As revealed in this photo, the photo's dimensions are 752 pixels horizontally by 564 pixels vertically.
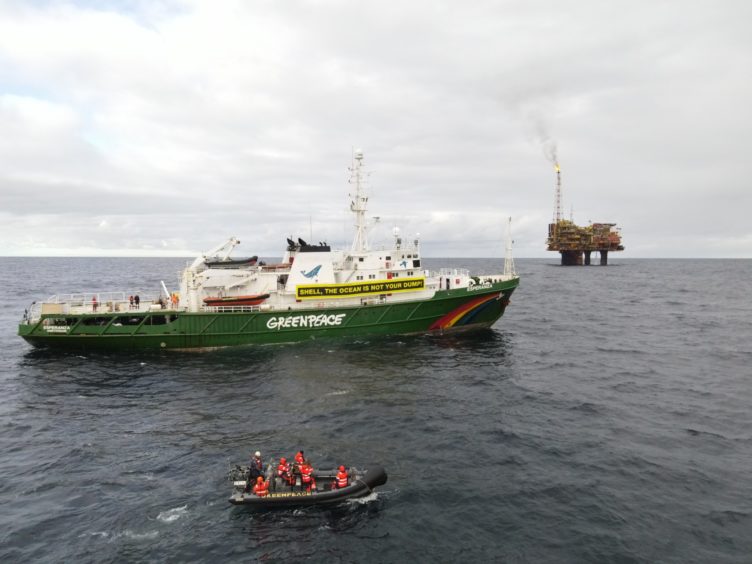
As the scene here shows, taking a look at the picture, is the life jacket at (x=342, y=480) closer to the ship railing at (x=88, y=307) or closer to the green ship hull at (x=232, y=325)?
the green ship hull at (x=232, y=325)

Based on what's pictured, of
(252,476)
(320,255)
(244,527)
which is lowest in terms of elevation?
(244,527)

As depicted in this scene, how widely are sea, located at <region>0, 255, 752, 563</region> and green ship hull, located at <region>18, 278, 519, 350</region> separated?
1.13m

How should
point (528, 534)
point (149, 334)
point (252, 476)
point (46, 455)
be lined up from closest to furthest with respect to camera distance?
point (528, 534), point (252, 476), point (46, 455), point (149, 334)

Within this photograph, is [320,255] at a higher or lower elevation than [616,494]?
higher

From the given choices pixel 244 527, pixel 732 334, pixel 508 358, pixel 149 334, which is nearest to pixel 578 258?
pixel 732 334

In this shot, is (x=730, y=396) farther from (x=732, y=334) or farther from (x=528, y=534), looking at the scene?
(x=732, y=334)

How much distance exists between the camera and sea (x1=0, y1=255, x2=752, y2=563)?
13.2m

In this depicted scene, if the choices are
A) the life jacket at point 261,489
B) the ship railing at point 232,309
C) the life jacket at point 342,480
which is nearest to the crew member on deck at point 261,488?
the life jacket at point 261,489

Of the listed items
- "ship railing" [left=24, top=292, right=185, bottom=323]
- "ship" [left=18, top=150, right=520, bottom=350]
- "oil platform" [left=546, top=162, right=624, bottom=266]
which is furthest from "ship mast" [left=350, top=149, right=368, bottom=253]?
"oil platform" [left=546, top=162, right=624, bottom=266]

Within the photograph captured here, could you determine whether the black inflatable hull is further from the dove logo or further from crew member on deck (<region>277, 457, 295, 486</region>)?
the dove logo

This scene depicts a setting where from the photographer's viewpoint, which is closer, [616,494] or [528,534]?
[528,534]

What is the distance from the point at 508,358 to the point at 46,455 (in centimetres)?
2703

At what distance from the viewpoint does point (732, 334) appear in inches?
1678

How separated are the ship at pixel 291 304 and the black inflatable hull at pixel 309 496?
Answer: 2117cm
